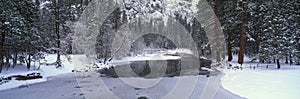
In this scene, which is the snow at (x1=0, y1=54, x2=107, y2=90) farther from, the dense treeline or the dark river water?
the dense treeline

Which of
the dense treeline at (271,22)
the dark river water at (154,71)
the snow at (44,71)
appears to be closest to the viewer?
the snow at (44,71)

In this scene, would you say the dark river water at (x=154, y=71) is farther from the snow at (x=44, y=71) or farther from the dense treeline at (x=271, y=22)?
the dense treeline at (x=271, y=22)

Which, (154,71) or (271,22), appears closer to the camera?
(271,22)

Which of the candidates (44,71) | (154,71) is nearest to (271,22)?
(154,71)

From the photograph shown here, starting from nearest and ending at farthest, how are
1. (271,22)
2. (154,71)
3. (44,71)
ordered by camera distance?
(271,22), (44,71), (154,71)

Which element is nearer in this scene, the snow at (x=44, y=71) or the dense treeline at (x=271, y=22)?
the snow at (x=44, y=71)

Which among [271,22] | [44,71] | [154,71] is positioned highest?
[271,22]

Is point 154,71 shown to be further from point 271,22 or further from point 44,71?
point 271,22

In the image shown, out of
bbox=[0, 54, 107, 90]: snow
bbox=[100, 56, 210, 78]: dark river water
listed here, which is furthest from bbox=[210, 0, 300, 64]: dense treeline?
bbox=[0, 54, 107, 90]: snow

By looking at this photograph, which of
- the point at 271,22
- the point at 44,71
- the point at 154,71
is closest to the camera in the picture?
the point at 271,22

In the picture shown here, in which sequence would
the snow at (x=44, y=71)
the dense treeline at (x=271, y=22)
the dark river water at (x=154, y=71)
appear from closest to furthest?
the snow at (x=44, y=71) → the dense treeline at (x=271, y=22) → the dark river water at (x=154, y=71)

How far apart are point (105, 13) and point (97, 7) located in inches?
71.5

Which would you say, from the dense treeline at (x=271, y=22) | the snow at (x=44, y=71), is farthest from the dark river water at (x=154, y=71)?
the dense treeline at (x=271, y=22)

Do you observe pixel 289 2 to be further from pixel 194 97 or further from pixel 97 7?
pixel 97 7
